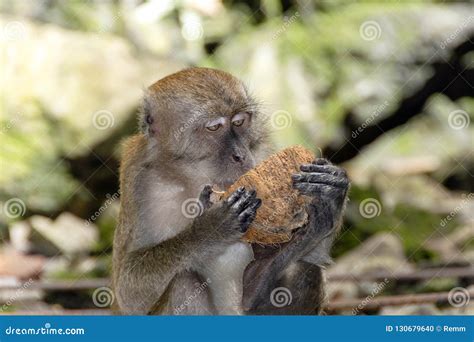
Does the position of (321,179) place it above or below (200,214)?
above

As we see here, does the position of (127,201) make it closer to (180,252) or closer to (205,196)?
(180,252)

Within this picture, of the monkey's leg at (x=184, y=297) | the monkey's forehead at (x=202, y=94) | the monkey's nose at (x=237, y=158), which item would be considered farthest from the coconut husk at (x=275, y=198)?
the monkey's forehead at (x=202, y=94)

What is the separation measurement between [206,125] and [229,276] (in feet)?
4.05

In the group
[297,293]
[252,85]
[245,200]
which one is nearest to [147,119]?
[245,200]

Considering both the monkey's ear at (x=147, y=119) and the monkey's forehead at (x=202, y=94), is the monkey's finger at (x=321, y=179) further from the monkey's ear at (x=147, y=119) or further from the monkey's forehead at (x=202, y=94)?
the monkey's ear at (x=147, y=119)

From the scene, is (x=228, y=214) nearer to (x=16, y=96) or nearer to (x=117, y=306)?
(x=117, y=306)

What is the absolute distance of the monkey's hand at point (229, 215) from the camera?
6.17m

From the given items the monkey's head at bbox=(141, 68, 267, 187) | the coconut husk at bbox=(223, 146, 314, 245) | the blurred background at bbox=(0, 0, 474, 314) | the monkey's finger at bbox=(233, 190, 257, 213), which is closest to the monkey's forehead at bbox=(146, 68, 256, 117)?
the monkey's head at bbox=(141, 68, 267, 187)

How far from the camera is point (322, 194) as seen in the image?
657 cm

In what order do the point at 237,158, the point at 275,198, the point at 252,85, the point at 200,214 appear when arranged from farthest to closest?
the point at 252,85 < the point at 237,158 < the point at 200,214 < the point at 275,198

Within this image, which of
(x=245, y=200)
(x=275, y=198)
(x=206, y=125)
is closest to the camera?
(x=245, y=200)

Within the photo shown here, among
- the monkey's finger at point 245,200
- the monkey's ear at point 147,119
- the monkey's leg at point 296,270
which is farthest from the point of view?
the monkey's ear at point 147,119

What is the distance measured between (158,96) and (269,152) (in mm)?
1047

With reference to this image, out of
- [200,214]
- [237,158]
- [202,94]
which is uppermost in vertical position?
[202,94]
